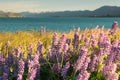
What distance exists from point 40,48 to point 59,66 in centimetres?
51

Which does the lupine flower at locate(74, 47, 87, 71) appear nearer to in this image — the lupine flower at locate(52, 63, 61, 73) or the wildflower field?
the wildflower field

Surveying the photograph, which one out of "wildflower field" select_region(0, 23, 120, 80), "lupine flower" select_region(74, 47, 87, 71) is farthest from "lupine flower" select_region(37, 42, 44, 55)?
"lupine flower" select_region(74, 47, 87, 71)

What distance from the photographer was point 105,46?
610 centimetres

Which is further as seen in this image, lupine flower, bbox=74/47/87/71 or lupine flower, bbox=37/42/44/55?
lupine flower, bbox=37/42/44/55

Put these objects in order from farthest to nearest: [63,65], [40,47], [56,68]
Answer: [63,65], [40,47], [56,68]

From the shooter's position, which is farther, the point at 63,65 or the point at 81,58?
the point at 63,65

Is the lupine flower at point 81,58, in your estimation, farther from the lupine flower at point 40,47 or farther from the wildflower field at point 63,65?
the lupine flower at point 40,47

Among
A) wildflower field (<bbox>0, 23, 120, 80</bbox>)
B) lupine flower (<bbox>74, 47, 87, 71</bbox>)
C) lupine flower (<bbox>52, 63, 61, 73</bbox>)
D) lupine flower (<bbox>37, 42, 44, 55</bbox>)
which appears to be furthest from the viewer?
lupine flower (<bbox>37, 42, 44, 55</bbox>)

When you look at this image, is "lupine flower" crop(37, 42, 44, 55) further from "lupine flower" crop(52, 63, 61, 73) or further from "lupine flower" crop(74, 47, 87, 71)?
"lupine flower" crop(74, 47, 87, 71)

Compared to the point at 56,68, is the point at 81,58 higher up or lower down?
higher up

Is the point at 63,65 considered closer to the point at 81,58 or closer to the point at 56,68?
the point at 56,68

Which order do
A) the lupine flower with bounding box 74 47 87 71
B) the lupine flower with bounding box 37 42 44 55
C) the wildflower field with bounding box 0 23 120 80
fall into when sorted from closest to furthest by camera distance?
the lupine flower with bounding box 74 47 87 71 → the wildflower field with bounding box 0 23 120 80 → the lupine flower with bounding box 37 42 44 55

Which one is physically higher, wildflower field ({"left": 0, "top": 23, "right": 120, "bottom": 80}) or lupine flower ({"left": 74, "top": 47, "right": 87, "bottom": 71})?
lupine flower ({"left": 74, "top": 47, "right": 87, "bottom": 71})

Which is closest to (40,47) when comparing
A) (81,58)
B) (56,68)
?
(56,68)
